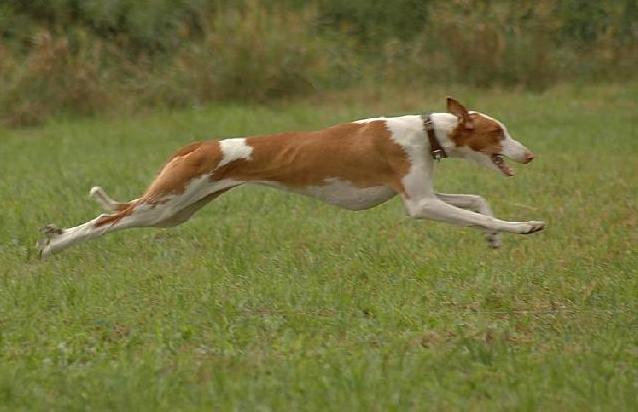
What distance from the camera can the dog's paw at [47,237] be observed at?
26.2ft

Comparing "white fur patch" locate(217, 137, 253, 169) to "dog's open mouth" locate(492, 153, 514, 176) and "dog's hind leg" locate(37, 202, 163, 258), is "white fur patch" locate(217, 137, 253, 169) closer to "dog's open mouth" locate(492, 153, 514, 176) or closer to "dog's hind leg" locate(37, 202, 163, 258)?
"dog's hind leg" locate(37, 202, 163, 258)

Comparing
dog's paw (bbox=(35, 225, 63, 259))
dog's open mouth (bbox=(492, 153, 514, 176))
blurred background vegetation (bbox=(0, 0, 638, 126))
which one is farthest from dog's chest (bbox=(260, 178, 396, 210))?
blurred background vegetation (bbox=(0, 0, 638, 126))

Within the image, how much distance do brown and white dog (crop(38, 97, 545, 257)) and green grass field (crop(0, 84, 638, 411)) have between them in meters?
0.34

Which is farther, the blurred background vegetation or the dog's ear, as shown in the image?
the blurred background vegetation

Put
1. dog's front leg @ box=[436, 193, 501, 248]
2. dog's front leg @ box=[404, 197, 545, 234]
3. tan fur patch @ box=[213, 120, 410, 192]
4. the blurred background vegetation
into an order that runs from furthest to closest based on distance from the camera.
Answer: the blurred background vegetation → dog's front leg @ box=[436, 193, 501, 248] → tan fur patch @ box=[213, 120, 410, 192] → dog's front leg @ box=[404, 197, 545, 234]

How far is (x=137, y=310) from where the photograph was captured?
253 inches

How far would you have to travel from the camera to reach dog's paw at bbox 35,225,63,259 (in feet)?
26.2

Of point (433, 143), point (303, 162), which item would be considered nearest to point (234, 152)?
point (303, 162)

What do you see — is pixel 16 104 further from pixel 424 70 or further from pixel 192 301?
pixel 192 301

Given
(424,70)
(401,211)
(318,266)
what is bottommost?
(424,70)

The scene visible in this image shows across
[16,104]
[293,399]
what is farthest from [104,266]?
[16,104]

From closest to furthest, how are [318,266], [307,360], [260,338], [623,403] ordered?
1. [623,403]
2. [307,360]
3. [260,338]
4. [318,266]

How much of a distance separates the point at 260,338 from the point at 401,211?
462 cm

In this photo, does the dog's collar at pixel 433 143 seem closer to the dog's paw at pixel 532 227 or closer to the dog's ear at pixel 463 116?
the dog's ear at pixel 463 116
